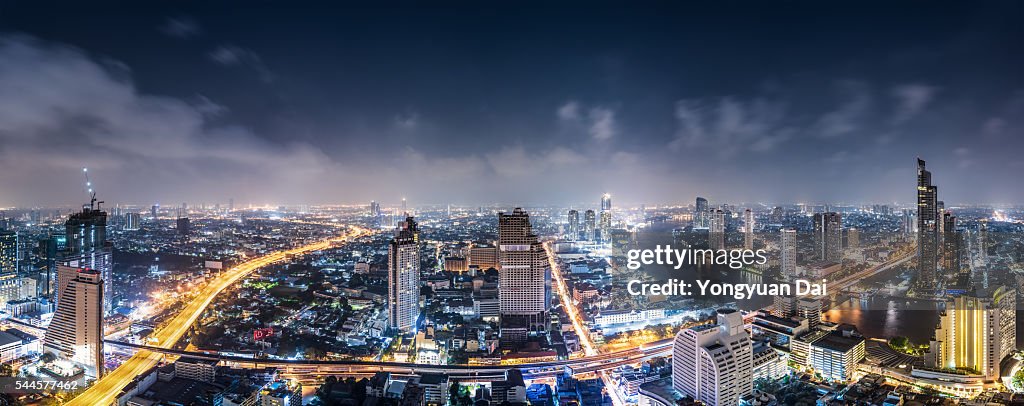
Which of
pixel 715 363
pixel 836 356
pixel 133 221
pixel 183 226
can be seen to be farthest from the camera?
pixel 183 226

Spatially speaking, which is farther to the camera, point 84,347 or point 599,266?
point 599,266

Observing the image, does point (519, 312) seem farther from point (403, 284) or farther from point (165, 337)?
point (165, 337)

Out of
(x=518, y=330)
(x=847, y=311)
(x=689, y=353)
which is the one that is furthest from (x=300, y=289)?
(x=847, y=311)

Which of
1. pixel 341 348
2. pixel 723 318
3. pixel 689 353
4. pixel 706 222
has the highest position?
pixel 706 222

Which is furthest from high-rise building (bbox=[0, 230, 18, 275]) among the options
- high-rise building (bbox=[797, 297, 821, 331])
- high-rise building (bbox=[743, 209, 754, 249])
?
high-rise building (bbox=[743, 209, 754, 249])

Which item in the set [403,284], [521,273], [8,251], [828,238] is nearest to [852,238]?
[828,238]

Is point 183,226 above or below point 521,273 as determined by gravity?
above

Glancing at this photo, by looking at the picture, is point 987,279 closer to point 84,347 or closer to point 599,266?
point 599,266
